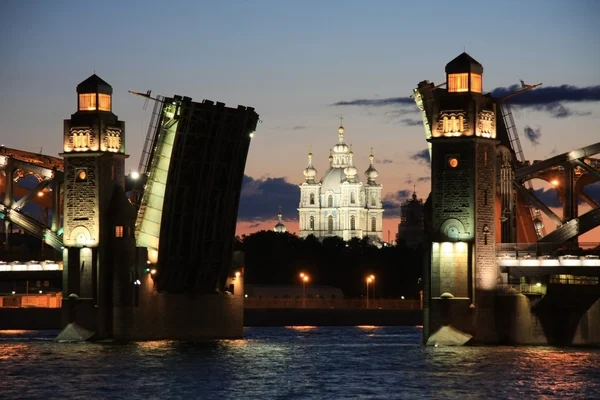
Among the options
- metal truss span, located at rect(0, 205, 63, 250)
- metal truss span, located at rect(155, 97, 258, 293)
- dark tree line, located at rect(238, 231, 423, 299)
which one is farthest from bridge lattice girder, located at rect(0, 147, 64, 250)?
dark tree line, located at rect(238, 231, 423, 299)

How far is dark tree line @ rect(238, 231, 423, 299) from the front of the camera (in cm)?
14312

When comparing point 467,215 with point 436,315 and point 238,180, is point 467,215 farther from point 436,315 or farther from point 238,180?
point 238,180

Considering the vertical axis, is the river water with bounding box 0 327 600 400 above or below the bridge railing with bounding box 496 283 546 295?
below

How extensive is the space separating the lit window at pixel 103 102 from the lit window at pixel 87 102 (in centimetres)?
26

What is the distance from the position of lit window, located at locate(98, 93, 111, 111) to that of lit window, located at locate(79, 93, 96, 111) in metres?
0.26

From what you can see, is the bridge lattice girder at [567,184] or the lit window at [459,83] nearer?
the lit window at [459,83]

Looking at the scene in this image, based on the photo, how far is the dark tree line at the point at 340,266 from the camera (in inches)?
5635

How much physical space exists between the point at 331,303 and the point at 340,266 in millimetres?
22835

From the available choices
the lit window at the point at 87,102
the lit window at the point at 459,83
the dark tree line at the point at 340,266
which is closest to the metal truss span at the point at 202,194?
the lit window at the point at 87,102

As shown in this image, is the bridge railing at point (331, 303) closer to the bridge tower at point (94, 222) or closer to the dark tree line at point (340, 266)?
the dark tree line at point (340, 266)

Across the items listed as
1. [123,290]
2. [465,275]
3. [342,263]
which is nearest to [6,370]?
[123,290]

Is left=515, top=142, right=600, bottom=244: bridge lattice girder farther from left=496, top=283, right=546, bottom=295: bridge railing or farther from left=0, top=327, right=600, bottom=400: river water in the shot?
left=0, top=327, right=600, bottom=400: river water

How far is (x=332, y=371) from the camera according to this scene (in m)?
68.2

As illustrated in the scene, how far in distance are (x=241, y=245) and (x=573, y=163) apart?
74121mm
